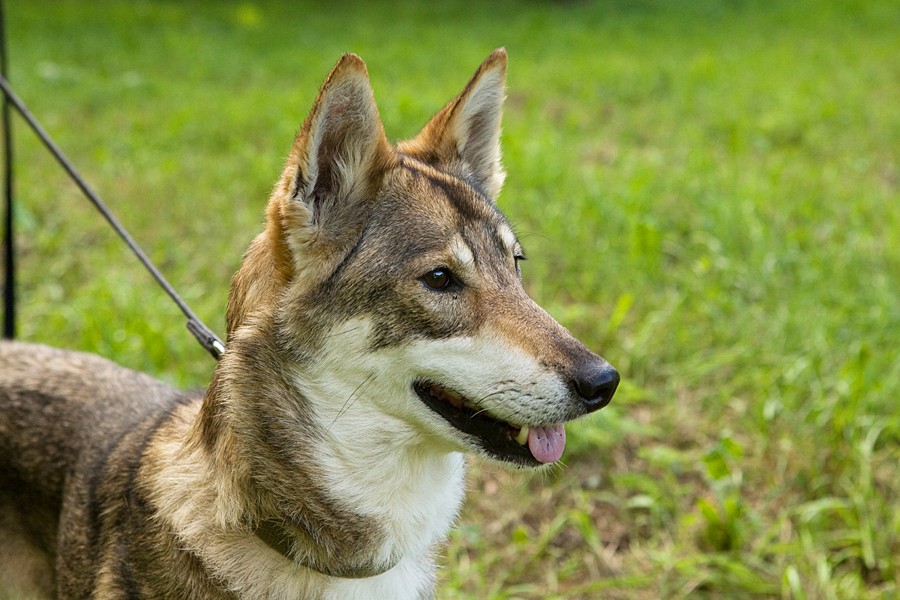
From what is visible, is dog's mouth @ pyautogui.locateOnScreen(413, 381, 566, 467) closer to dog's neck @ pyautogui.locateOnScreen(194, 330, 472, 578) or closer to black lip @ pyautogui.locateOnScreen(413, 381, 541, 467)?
black lip @ pyautogui.locateOnScreen(413, 381, 541, 467)

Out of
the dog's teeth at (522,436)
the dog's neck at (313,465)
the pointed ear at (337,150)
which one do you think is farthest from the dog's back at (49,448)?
the dog's teeth at (522,436)

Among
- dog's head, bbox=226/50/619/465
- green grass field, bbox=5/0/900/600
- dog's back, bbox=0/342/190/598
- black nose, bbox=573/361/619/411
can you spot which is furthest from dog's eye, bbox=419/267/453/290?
green grass field, bbox=5/0/900/600

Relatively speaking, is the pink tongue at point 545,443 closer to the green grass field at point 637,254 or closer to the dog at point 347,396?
the dog at point 347,396

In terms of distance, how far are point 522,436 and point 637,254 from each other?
3442 mm

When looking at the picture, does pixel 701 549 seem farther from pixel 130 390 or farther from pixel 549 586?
pixel 130 390

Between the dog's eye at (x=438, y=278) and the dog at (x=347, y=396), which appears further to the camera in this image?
the dog's eye at (x=438, y=278)

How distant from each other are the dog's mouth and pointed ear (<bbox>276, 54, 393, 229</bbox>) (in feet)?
1.90

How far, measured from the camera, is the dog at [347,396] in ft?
8.09

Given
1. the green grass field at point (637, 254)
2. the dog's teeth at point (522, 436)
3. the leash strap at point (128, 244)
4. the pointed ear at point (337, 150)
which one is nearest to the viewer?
the pointed ear at point (337, 150)

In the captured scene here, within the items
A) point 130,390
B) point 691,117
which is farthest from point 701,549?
point 691,117

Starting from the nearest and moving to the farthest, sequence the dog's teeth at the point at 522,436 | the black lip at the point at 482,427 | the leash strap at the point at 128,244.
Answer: the black lip at the point at 482,427 → the dog's teeth at the point at 522,436 → the leash strap at the point at 128,244

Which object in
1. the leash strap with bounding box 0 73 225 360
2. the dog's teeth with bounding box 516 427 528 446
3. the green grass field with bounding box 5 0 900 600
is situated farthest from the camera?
the green grass field with bounding box 5 0 900 600

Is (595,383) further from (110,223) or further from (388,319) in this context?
(110,223)

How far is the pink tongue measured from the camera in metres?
2.57
